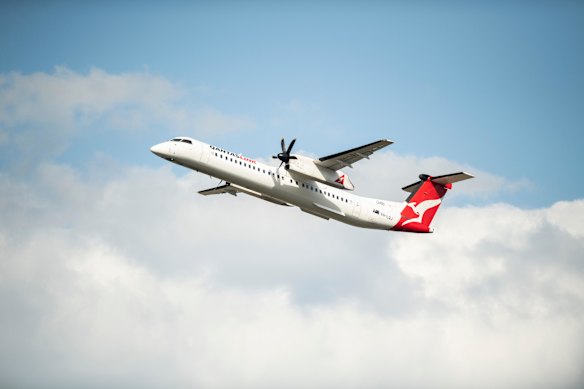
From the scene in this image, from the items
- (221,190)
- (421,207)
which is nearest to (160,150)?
(221,190)

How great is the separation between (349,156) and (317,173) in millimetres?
2318

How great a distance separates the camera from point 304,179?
142ft

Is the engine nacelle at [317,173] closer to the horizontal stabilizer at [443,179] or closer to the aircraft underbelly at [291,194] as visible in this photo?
the aircraft underbelly at [291,194]

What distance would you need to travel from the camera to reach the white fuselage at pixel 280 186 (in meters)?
41.0

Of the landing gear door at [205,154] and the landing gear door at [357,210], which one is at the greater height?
the landing gear door at [205,154]

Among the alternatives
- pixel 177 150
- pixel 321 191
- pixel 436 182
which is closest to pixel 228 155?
pixel 177 150

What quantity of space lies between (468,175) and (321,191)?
9.96 m

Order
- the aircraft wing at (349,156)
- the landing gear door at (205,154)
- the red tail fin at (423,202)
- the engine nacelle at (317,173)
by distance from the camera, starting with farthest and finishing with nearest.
Answer: 1. the red tail fin at (423,202)
2. the engine nacelle at (317,173)
3. the landing gear door at (205,154)
4. the aircraft wing at (349,156)

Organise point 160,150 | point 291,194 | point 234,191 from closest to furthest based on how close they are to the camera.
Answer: point 160,150
point 291,194
point 234,191

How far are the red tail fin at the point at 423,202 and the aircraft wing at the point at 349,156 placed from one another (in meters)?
7.19

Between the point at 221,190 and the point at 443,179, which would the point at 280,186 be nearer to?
the point at 221,190

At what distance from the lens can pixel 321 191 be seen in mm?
→ 43875

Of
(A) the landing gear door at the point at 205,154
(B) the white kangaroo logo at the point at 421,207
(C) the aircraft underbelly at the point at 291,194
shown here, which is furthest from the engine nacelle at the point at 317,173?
(B) the white kangaroo logo at the point at 421,207

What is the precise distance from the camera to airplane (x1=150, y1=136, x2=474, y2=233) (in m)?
41.1
